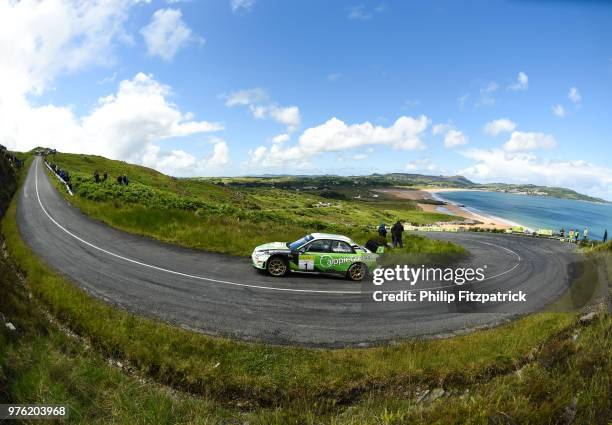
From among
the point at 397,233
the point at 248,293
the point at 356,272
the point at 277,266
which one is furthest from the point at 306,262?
the point at 397,233

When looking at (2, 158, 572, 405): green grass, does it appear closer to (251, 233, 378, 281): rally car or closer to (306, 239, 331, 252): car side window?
(251, 233, 378, 281): rally car

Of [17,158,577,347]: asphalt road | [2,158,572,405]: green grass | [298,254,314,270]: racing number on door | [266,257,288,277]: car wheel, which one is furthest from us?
[298,254,314,270]: racing number on door

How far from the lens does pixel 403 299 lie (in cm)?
1323

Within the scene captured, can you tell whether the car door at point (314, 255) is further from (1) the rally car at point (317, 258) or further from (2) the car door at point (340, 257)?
(2) the car door at point (340, 257)

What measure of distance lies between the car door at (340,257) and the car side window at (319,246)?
0.23 meters

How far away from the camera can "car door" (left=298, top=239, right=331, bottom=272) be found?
48.1ft

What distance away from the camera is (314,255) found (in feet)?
48.5

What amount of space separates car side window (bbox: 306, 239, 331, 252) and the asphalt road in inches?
50.6

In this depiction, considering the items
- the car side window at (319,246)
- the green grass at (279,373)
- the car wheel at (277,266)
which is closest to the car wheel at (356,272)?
the car side window at (319,246)

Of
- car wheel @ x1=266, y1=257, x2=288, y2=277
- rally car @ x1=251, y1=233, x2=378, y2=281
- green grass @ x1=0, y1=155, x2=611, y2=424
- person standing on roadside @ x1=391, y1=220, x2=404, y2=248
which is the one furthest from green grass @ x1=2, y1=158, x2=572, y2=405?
person standing on roadside @ x1=391, y1=220, x2=404, y2=248

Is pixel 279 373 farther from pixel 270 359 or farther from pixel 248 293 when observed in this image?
pixel 248 293

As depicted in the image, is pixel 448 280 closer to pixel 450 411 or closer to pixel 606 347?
pixel 606 347

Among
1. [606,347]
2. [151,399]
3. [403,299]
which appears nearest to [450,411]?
[606,347]

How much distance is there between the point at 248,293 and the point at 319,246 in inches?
160
